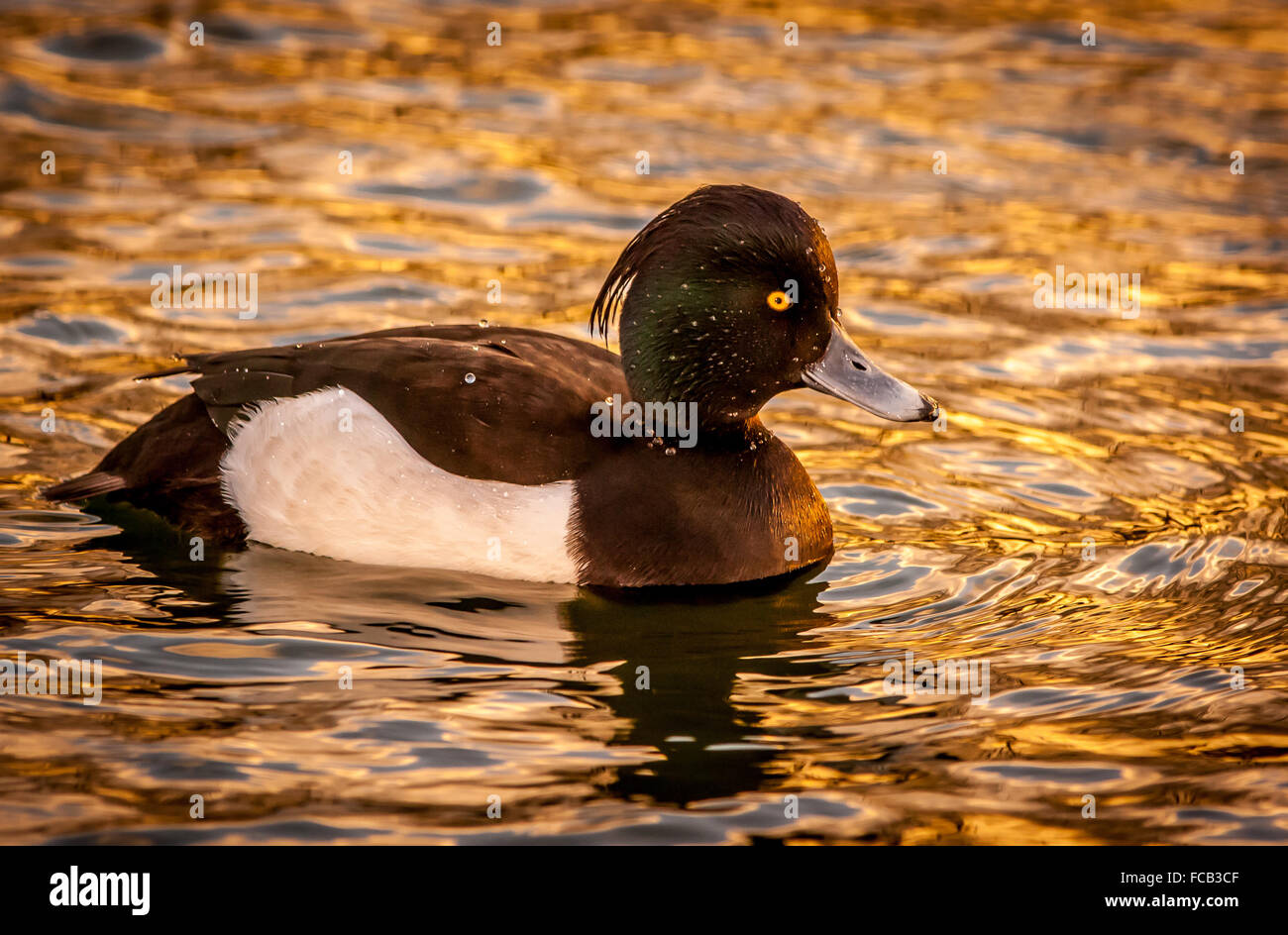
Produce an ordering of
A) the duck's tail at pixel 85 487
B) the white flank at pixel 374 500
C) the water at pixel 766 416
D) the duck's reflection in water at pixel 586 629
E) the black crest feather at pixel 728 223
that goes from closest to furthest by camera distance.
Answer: the water at pixel 766 416
the duck's reflection in water at pixel 586 629
the black crest feather at pixel 728 223
the white flank at pixel 374 500
the duck's tail at pixel 85 487

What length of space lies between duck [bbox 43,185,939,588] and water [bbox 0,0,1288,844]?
218 mm

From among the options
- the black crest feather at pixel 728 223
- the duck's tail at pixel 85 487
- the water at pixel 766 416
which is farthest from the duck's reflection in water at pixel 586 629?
the black crest feather at pixel 728 223

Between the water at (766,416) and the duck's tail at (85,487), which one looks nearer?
the water at (766,416)

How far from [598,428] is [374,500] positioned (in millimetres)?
974

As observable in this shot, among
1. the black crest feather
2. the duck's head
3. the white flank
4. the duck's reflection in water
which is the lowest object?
the duck's reflection in water

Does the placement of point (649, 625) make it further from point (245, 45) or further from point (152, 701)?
point (245, 45)

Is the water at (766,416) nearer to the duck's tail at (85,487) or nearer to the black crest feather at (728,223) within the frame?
the duck's tail at (85,487)

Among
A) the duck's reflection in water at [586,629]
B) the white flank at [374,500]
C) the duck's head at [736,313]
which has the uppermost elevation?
the duck's head at [736,313]

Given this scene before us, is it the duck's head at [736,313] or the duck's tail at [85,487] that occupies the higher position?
the duck's head at [736,313]

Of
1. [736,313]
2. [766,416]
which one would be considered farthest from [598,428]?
[766,416]

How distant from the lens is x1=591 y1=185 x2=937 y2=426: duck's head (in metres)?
6.84

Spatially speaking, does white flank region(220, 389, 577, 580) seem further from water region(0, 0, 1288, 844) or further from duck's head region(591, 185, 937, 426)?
duck's head region(591, 185, 937, 426)

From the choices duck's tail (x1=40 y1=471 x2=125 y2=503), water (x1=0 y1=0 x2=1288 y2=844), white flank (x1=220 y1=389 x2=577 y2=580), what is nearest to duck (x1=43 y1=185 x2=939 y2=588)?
white flank (x1=220 y1=389 x2=577 y2=580)

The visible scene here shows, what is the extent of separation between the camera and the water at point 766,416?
18.5 feet
